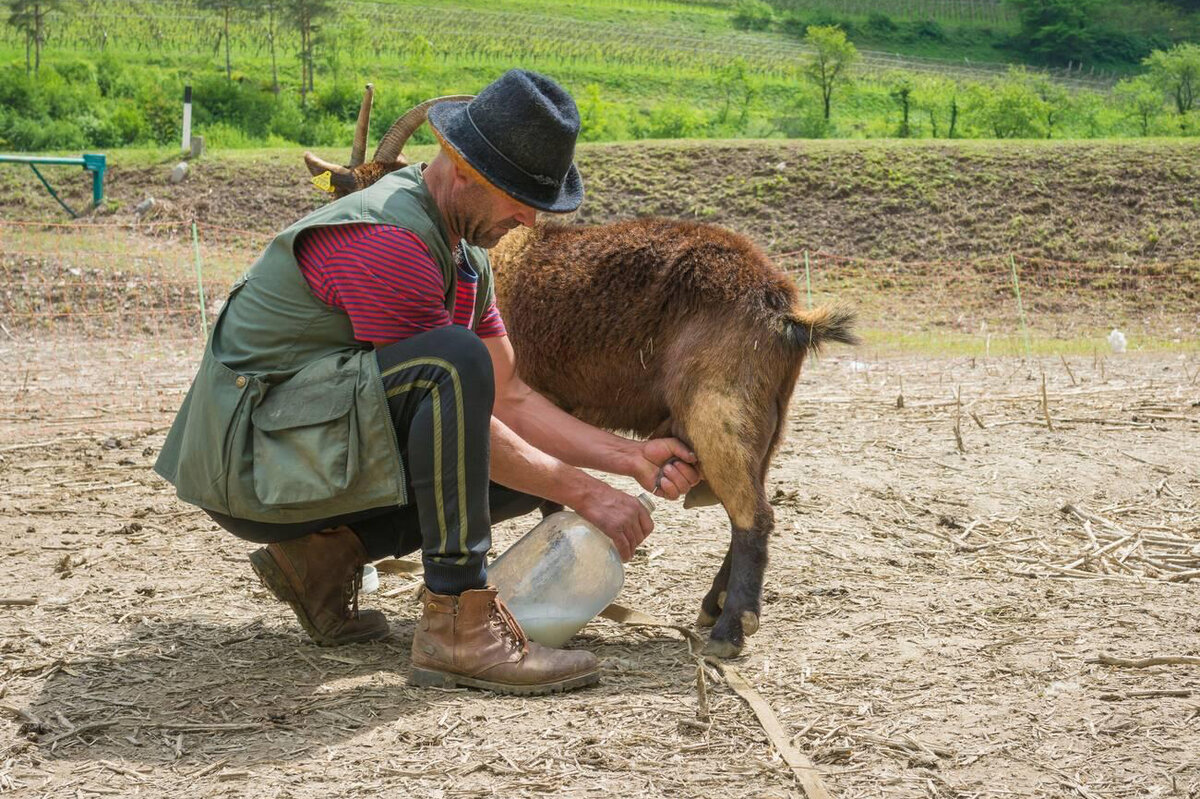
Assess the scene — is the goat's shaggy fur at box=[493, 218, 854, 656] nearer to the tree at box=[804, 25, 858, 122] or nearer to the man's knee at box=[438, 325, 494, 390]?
the man's knee at box=[438, 325, 494, 390]

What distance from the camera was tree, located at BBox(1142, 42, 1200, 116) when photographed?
92.6ft

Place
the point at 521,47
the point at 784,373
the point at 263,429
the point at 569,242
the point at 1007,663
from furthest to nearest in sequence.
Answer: the point at 521,47
the point at 569,242
the point at 784,373
the point at 1007,663
the point at 263,429

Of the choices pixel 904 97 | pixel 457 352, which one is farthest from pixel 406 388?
pixel 904 97

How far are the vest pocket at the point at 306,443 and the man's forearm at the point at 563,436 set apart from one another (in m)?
0.85

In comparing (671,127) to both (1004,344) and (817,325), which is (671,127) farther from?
(817,325)

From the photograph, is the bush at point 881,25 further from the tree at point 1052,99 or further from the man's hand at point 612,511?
the man's hand at point 612,511

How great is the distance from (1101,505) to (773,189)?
41.6ft

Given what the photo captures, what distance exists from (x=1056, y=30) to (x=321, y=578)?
54504 millimetres

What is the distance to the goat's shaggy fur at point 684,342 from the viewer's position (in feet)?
12.8

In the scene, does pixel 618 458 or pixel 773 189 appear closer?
pixel 618 458

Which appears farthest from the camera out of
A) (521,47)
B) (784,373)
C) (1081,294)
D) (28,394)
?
(521,47)

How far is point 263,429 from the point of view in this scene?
3.09m

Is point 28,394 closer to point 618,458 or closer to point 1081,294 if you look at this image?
point 618,458

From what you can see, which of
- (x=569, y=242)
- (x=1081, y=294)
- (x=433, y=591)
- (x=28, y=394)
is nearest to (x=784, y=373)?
(x=569, y=242)
